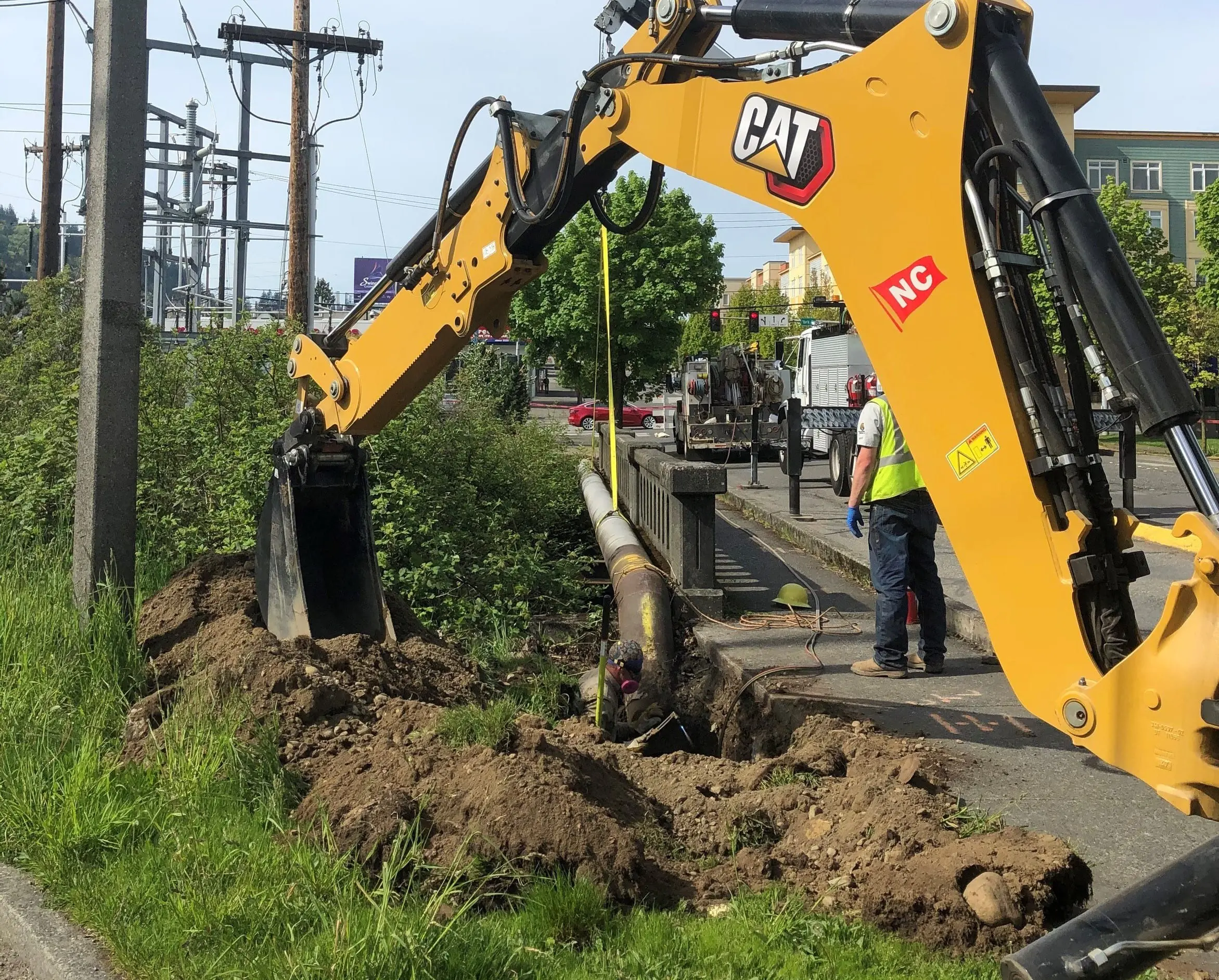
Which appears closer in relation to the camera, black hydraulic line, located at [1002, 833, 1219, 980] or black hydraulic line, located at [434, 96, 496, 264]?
black hydraulic line, located at [1002, 833, 1219, 980]

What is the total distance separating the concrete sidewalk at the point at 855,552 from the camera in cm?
795

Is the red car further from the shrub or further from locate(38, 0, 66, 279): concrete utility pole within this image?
the shrub

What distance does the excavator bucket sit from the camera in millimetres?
5922

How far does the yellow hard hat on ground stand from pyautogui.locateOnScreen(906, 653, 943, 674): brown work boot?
4.77 feet

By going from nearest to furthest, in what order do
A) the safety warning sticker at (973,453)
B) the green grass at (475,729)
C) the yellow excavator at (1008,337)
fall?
the yellow excavator at (1008,337) → the safety warning sticker at (973,453) → the green grass at (475,729)

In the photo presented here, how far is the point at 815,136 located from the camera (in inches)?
134

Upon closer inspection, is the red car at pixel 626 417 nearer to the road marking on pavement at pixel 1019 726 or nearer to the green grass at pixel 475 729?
the road marking on pavement at pixel 1019 726

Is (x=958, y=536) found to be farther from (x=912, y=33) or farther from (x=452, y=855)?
(x=452, y=855)

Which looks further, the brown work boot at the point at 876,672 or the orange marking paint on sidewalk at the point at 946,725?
the brown work boot at the point at 876,672

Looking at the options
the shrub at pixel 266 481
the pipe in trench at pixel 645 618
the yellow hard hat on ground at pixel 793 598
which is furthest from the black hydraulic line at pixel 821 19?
the yellow hard hat on ground at pixel 793 598

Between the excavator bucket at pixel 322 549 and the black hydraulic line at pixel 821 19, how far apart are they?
130 inches

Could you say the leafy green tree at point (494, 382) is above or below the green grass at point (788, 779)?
above

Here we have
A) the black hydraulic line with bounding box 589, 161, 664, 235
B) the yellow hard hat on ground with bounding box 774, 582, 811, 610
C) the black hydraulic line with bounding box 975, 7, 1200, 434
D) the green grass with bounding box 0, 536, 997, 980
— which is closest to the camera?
the black hydraulic line with bounding box 975, 7, 1200, 434

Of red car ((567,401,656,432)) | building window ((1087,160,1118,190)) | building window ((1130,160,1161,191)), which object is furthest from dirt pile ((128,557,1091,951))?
building window ((1130,160,1161,191))
